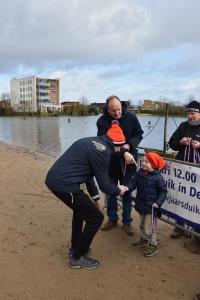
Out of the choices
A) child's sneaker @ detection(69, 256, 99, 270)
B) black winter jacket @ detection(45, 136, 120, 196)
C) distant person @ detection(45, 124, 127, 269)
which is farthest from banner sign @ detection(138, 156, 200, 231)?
child's sneaker @ detection(69, 256, 99, 270)

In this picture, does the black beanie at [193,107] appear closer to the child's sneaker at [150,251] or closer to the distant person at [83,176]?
the distant person at [83,176]

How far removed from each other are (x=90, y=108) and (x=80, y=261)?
13140cm

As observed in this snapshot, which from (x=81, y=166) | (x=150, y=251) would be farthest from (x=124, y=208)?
(x=81, y=166)

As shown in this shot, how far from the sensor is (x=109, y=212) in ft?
19.3

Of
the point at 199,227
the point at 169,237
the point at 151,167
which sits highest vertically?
the point at 151,167

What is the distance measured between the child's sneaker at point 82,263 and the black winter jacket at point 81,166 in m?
0.96

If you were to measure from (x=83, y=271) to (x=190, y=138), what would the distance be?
2.36 meters

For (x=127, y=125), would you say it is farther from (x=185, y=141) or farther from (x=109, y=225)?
(x=109, y=225)

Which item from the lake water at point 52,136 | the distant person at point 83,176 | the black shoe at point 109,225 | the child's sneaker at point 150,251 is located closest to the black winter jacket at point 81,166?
the distant person at point 83,176

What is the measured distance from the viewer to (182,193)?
4.75 m

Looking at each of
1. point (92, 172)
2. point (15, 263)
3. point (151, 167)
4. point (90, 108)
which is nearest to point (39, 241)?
Answer: point (15, 263)

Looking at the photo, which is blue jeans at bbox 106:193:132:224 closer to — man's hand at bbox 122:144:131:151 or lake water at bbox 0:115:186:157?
man's hand at bbox 122:144:131:151

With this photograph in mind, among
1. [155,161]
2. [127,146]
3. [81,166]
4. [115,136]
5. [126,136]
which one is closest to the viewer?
[81,166]

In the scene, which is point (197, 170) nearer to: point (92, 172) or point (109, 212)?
point (92, 172)
